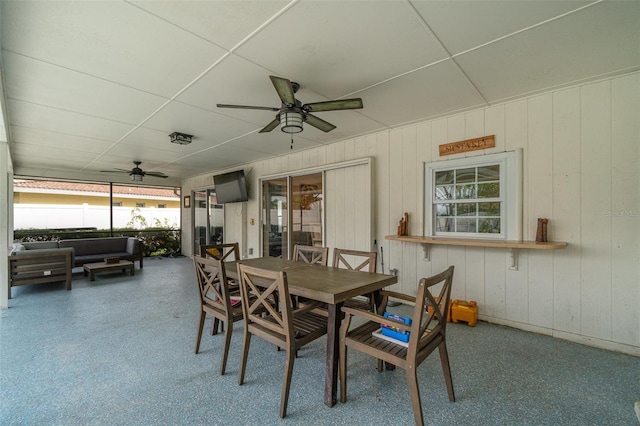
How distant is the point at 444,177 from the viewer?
11.6 feet

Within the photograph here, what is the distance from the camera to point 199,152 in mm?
5289

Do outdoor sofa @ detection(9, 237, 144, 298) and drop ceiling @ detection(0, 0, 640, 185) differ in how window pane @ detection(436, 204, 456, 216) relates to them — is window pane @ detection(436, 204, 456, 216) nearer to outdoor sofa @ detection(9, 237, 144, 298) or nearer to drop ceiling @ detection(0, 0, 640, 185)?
drop ceiling @ detection(0, 0, 640, 185)

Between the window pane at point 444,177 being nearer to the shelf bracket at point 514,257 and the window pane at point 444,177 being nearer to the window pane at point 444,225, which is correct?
the window pane at point 444,225

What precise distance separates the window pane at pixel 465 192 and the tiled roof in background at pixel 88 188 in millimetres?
8404

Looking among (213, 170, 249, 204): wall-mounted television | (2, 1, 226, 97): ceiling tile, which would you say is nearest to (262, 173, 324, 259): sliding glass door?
(213, 170, 249, 204): wall-mounted television

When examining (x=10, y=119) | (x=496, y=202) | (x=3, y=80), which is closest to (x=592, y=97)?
(x=496, y=202)

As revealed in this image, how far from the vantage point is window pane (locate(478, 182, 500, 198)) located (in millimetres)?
3148

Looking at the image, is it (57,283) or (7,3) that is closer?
(7,3)

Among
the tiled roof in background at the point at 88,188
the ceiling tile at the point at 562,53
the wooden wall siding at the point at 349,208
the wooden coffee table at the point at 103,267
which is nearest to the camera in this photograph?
the ceiling tile at the point at 562,53

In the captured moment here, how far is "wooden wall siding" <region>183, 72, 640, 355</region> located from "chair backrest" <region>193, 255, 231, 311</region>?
2504 millimetres

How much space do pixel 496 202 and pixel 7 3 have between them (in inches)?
165

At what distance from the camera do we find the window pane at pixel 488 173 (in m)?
3.16

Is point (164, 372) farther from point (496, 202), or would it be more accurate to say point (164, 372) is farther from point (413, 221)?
point (496, 202)

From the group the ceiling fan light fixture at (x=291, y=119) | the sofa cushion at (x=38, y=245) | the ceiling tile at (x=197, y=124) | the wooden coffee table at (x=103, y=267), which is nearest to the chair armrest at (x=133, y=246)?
the wooden coffee table at (x=103, y=267)
